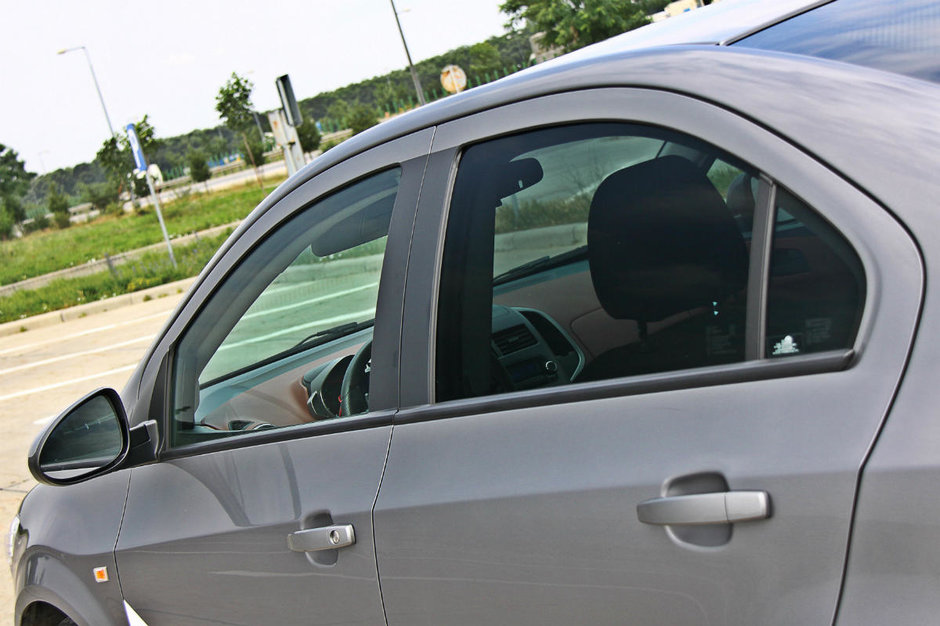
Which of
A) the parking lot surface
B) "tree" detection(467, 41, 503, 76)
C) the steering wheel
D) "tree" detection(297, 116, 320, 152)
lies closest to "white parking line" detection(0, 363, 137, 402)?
the parking lot surface

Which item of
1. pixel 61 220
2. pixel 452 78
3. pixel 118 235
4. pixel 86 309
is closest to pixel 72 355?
pixel 86 309

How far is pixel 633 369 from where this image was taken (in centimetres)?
146

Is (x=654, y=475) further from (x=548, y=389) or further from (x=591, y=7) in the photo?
(x=591, y=7)

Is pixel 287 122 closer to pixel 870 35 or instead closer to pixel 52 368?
pixel 52 368

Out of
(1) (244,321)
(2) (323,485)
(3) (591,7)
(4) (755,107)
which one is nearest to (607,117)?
(4) (755,107)

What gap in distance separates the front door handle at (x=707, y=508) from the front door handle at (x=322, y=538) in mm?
631

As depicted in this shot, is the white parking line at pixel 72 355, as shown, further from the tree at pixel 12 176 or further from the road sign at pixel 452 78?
the tree at pixel 12 176

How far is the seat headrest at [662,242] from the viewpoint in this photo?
4.57 ft

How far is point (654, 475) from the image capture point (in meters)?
1.30

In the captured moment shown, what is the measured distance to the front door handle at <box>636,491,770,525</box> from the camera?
3.92 ft

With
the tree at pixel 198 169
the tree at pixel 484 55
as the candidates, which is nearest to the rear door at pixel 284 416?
the tree at pixel 198 169

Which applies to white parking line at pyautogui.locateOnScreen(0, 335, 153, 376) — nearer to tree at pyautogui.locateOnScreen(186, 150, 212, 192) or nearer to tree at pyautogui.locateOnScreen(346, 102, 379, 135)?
tree at pyautogui.locateOnScreen(346, 102, 379, 135)

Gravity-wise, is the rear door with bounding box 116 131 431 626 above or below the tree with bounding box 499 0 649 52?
below

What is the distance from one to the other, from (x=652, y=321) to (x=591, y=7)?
41.4 meters
